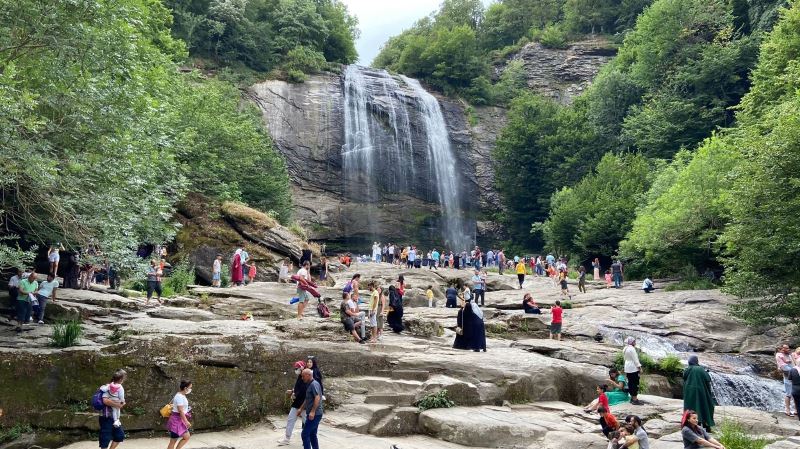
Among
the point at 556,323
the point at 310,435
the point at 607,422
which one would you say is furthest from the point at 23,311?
the point at 556,323

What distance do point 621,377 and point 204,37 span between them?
38.1 m

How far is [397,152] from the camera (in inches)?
1628

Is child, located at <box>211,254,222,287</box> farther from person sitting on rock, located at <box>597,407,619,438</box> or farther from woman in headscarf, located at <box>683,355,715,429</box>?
woman in headscarf, located at <box>683,355,715,429</box>

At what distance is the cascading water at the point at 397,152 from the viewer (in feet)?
133

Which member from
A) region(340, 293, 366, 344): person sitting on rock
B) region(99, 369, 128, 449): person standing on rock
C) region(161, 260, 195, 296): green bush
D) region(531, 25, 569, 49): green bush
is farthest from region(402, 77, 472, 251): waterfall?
region(99, 369, 128, 449): person standing on rock

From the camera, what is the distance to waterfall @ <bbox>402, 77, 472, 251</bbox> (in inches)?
1651

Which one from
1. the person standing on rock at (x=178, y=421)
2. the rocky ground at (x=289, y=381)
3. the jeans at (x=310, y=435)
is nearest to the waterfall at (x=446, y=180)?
the rocky ground at (x=289, y=381)

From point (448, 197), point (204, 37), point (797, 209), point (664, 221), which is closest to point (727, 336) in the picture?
point (797, 209)

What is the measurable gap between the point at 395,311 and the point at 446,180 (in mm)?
27390

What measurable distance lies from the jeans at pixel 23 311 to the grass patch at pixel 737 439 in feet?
42.1

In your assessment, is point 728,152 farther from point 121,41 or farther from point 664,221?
point 121,41

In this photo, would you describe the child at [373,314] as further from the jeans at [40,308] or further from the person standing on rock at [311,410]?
the jeans at [40,308]

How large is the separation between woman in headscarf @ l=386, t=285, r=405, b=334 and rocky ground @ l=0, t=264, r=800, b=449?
0.39m

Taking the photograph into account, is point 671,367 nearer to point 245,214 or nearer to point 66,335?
point 66,335
